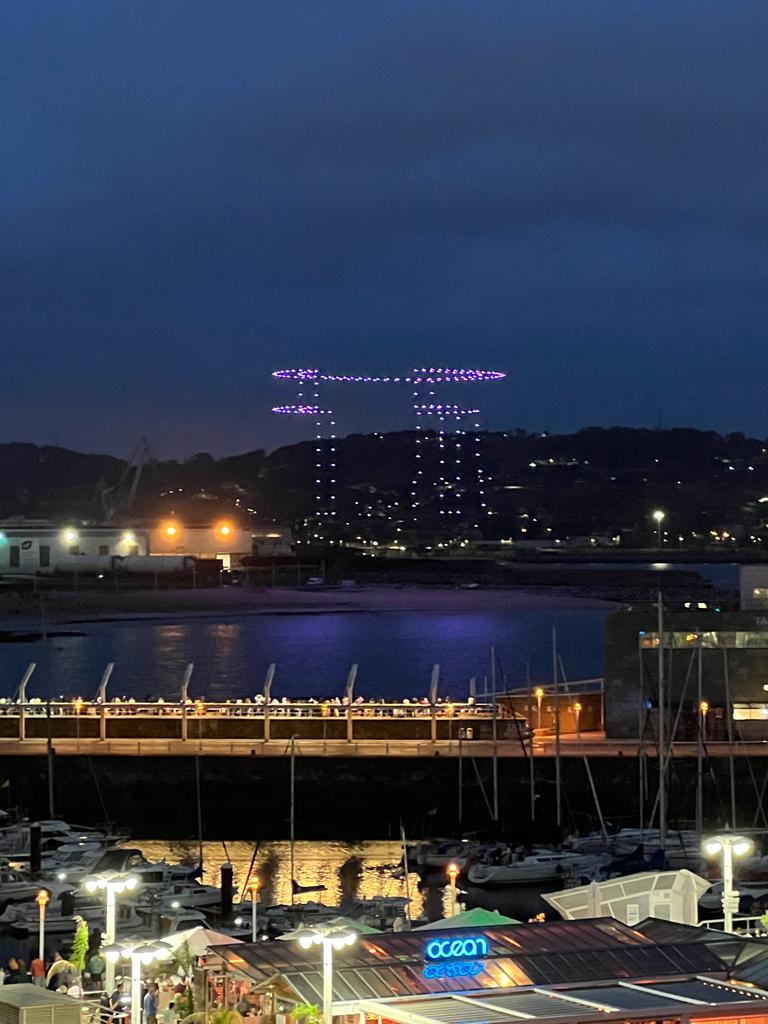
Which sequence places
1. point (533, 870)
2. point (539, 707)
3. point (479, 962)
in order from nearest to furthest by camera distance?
1. point (479, 962)
2. point (533, 870)
3. point (539, 707)

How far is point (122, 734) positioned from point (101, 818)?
2711mm

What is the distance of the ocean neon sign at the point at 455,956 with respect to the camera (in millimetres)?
11055

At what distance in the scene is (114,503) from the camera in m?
165

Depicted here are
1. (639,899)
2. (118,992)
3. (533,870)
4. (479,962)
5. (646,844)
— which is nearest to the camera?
(479,962)

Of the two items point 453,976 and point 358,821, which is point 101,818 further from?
point 453,976

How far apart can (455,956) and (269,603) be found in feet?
357

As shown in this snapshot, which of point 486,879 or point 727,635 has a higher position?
point 727,635

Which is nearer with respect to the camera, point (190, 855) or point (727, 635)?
point (190, 855)

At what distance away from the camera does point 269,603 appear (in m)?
120

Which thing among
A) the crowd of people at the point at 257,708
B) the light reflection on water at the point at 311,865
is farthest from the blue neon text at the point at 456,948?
the crowd of people at the point at 257,708

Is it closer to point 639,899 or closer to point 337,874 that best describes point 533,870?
point 337,874

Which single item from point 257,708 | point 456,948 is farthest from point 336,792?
point 456,948

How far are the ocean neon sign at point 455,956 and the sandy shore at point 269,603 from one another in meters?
93.2

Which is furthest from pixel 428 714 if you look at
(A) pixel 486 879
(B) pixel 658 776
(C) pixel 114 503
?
(C) pixel 114 503
